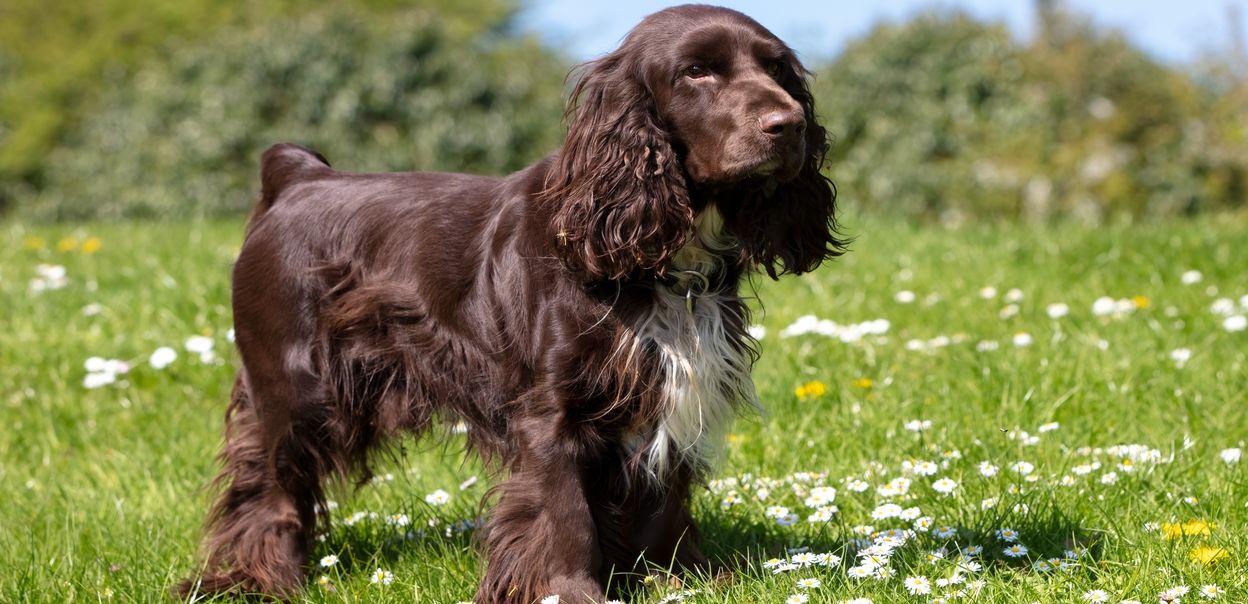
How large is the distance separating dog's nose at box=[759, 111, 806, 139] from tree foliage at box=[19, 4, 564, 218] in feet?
26.0

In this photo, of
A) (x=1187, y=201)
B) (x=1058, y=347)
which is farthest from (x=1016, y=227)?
(x=1187, y=201)

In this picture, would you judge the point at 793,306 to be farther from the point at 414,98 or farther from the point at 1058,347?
the point at 414,98

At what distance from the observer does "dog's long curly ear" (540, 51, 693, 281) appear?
3.09 m

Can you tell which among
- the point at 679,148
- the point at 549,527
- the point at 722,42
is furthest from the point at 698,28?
the point at 549,527

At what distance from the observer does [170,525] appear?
410 centimetres

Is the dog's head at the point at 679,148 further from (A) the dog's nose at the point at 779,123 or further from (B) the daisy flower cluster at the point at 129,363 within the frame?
(B) the daisy flower cluster at the point at 129,363

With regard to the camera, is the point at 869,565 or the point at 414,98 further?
the point at 414,98

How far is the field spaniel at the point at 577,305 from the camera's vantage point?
3.13 m

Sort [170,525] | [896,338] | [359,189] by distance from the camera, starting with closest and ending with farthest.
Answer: [359,189] < [170,525] < [896,338]

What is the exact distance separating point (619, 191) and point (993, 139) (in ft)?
26.0

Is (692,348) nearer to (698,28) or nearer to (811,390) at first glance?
(698,28)

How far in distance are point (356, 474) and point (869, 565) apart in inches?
63.1

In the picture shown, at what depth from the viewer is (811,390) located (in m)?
4.82

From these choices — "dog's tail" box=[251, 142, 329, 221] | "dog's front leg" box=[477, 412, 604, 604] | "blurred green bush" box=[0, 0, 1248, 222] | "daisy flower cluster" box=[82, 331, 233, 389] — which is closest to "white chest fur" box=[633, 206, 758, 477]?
"dog's front leg" box=[477, 412, 604, 604]
